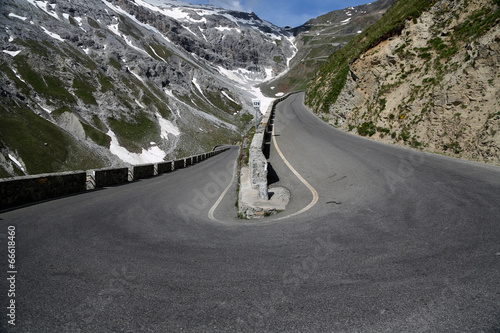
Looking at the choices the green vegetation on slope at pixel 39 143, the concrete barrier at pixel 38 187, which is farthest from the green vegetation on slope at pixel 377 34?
A: the green vegetation on slope at pixel 39 143

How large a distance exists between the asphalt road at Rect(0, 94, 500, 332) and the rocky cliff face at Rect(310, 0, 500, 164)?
20.8ft

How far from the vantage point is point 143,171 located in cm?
1831

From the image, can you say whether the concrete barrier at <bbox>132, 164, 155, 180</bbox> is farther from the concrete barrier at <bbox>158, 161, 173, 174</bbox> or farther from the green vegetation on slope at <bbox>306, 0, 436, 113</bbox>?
the green vegetation on slope at <bbox>306, 0, 436, 113</bbox>

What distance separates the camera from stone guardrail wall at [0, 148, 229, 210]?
25.5 feet

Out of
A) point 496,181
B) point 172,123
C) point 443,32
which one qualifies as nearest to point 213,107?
point 172,123

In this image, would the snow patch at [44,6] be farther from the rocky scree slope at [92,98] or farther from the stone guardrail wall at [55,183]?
the stone guardrail wall at [55,183]

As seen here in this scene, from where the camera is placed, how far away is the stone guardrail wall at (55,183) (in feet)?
25.5

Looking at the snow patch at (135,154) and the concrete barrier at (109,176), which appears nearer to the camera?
the concrete barrier at (109,176)

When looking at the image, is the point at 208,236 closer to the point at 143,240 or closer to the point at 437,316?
the point at 143,240

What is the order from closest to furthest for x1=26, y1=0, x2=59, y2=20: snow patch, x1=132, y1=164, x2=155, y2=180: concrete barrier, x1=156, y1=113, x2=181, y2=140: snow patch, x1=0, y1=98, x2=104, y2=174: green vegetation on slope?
x1=132, y1=164, x2=155, y2=180: concrete barrier, x1=0, y1=98, x2=104, y2=174: green vegetation on slope, x1=156, y1=113, x2=181, y2=140: snow patch, x1=26, y1=0, x2=59, y2=20: snow patch

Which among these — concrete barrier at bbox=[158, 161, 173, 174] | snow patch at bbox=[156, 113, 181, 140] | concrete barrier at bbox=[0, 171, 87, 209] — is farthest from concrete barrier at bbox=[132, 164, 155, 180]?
snow patch at bbox=[156, 113, 181, 140]

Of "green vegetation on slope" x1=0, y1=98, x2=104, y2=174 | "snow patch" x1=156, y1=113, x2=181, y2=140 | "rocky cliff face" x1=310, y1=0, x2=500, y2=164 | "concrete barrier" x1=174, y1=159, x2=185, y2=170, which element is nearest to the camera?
"rocky cliff face" x1=310, y1=0, x2=500, y2=164

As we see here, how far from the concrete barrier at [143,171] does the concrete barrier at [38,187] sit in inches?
204

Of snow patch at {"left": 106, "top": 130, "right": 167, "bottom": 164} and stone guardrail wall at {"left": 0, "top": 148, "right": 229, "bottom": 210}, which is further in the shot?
snow patch at {"left": 106, "top": 130, "right": 167, "bottom": 164}
